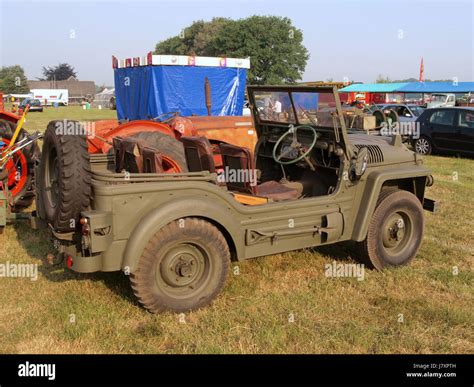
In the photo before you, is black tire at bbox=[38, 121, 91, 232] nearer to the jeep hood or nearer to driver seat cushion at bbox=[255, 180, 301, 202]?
driver seat cushion at bbox=[255, 180, 301, 202]

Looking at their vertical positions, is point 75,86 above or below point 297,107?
above

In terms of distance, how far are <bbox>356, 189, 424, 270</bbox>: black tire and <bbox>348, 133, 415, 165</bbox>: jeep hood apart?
1.02 feet

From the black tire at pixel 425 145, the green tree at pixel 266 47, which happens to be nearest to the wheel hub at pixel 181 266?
the black tire at pixel 425 145

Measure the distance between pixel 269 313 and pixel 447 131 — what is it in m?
10.5

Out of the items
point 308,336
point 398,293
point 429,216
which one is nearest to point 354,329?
point 308,336

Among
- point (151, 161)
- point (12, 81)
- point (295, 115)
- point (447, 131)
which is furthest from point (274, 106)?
point (12, 81)

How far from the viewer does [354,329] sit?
3.54m

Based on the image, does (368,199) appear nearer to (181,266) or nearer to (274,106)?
(274,106)

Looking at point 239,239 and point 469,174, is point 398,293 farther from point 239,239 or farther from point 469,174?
point 469,174

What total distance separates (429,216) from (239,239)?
3912mm

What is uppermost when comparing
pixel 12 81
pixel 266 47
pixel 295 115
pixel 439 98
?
pixel 266 47

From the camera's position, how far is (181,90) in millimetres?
15297

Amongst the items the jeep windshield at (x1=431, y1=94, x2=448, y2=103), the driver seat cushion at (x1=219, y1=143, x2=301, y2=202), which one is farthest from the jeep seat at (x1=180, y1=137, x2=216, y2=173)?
the jeep windshield at (x1=431, y1=94, x2=448, y2=103)
